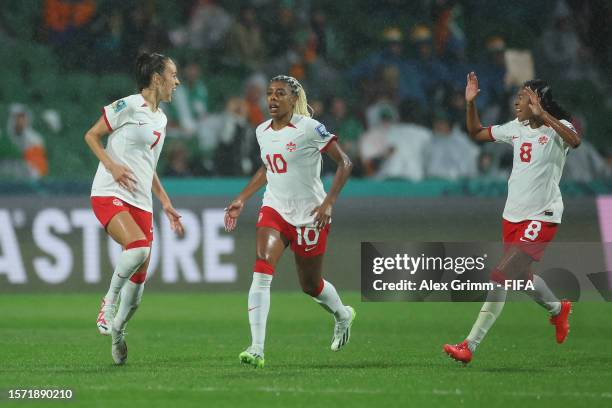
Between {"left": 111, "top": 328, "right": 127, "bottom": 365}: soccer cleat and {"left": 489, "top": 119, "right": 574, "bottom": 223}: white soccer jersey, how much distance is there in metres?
3.30

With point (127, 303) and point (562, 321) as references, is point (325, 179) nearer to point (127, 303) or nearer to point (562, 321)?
point (562, 321)

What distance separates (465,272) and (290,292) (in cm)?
374

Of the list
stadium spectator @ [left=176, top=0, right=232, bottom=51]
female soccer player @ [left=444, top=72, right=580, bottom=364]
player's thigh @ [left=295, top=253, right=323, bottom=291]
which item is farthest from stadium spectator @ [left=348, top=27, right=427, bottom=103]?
player's thigh @ [left=295, top=253, right=323, bottom=291]

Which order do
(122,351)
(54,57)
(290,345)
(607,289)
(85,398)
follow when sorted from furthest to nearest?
1. (54,57)
2. (607,289)
3. (290,345)
4. (122,351)
5. (85,398)

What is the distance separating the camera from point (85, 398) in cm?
746

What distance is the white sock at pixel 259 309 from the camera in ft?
29.6

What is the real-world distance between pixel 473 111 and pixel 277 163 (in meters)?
1.73

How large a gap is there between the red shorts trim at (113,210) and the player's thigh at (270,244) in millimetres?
875

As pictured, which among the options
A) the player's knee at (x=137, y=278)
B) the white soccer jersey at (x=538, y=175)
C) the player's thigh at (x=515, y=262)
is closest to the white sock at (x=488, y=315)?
the player's thigh at (x=515, y=262)

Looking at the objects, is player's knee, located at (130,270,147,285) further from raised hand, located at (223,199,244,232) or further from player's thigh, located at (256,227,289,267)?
player's thigh, located at (256,227,289,267)

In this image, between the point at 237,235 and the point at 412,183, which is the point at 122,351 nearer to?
the point at 237,235

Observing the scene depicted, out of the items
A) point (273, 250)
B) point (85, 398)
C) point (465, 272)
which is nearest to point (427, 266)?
point (465, 272)

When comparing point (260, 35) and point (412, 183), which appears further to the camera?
point (260, 35)

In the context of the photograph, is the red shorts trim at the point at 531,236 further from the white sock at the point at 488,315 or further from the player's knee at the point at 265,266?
the player's knee at the point at 265,266
